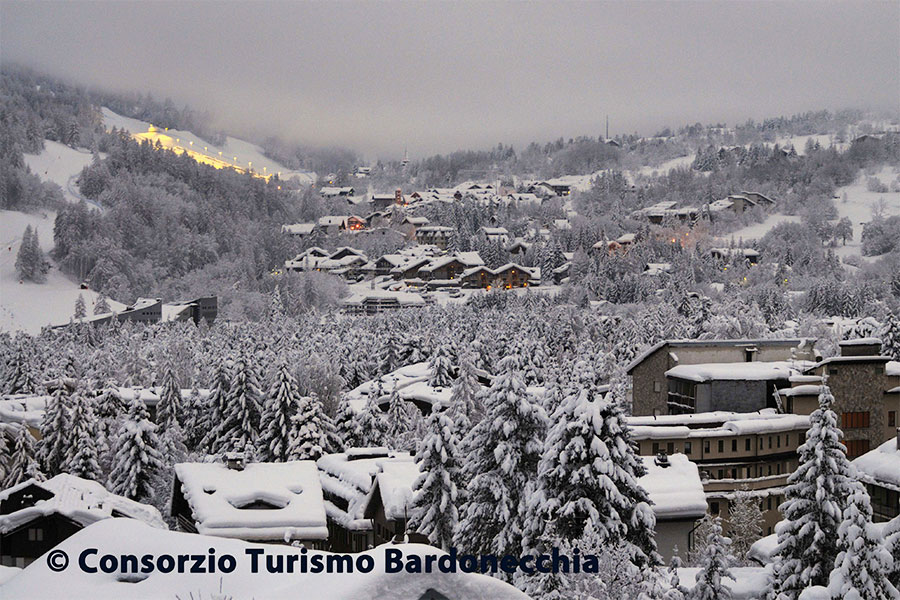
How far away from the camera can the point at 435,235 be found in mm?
188125

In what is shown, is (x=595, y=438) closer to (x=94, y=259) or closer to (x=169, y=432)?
(x=169, y=432)

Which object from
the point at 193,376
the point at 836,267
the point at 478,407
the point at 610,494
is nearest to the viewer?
the point at 610,494

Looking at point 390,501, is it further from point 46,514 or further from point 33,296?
point 33,296

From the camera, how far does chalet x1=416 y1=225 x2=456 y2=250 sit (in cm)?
18712

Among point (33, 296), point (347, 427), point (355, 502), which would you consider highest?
point (355, 502)

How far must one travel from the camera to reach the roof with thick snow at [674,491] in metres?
28.1

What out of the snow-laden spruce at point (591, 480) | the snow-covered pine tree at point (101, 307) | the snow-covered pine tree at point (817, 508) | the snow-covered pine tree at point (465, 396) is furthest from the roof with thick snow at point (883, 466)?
the snow-covered pine tree at point (101, 307)

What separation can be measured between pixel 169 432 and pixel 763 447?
2568cm

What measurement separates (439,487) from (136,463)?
58.2 feet

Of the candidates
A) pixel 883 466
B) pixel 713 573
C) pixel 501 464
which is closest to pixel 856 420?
pixel 883 466

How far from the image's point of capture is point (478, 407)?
1786 inches

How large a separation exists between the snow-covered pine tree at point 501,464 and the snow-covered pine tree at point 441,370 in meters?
42.9

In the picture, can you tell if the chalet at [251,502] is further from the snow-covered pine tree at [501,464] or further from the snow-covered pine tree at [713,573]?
the snow-covered pine tree at [713,573]

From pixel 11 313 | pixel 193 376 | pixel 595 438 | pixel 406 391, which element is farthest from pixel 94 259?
pixel 595 438
